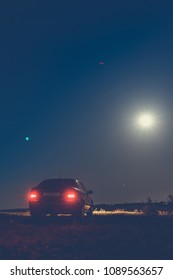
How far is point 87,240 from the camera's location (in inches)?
587

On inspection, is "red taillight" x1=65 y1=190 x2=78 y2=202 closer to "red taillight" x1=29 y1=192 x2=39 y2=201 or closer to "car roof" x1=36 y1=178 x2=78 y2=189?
"car roof" x1=36 y1=178 x2=78 y2=189

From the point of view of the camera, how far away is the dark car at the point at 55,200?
20.2 m

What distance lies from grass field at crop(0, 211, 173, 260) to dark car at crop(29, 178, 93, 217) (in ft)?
2.80

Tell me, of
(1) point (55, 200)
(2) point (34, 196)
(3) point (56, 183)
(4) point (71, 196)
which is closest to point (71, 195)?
(4) point (71, 196)

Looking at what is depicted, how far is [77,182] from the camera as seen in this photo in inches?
851

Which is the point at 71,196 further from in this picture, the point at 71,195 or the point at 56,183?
the point at 56,183

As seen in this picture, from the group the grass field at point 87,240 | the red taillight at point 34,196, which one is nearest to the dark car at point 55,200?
the red taillight at point 34,196

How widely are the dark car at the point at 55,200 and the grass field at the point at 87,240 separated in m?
0.85

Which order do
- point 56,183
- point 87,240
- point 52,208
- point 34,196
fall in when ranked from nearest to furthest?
point 87,240, point 52,208, point 34,196, point 56,183

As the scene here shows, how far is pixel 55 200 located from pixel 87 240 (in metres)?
5.44

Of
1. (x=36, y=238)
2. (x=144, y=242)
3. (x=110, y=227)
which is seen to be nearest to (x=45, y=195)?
(x=110, y=227)

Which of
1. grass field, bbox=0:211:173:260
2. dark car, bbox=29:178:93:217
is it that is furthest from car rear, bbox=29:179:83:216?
grass field, bbox=0:211:173:260

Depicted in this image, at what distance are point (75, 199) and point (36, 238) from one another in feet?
16.9
